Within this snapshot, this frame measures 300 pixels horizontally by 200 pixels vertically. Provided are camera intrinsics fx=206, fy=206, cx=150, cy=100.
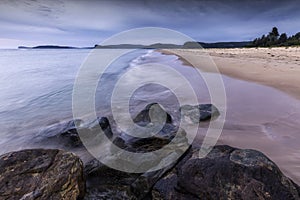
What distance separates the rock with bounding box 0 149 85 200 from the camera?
2.05 m

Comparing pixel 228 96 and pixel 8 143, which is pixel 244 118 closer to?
pixel 228 96

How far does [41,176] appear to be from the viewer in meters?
2.16

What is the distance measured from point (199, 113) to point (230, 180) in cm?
311

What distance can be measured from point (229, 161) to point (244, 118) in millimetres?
3061

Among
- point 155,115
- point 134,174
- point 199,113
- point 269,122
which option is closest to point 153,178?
point 134,174

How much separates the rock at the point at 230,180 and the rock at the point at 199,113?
2518mm

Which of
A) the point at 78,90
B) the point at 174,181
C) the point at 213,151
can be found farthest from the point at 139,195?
the point at 78,90

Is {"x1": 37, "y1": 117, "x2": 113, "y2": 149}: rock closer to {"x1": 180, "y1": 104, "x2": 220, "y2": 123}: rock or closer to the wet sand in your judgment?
{"x1": 180, "y1": 104, "x2": 220, "y2": 123}: rock

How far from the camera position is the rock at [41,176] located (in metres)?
2.05

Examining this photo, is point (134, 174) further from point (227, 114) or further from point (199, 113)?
point (227, 114)

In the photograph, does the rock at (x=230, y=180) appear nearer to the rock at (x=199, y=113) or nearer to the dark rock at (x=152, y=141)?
the dark rock at (x=152, y=141)

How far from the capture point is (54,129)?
5.02 m

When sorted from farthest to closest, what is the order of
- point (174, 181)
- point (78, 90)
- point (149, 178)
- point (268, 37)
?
point (268, 37) < point (78, 90) < point (149, 178) < point (174, 181)

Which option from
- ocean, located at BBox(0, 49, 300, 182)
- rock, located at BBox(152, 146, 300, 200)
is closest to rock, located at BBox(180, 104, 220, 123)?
ocean, located at BBox(0, 49, 300, 182)
